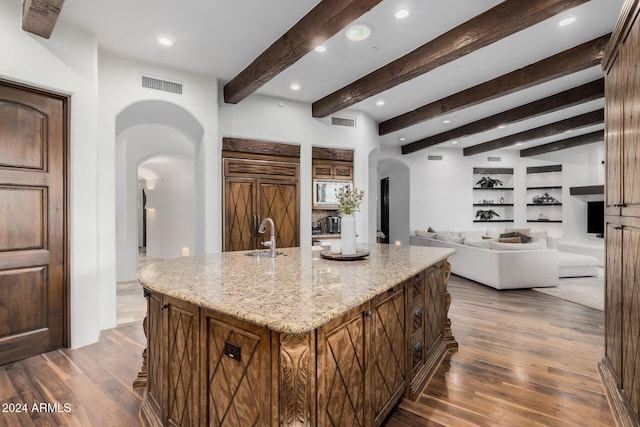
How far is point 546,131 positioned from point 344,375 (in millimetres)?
7663

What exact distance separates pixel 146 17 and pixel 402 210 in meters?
7.91

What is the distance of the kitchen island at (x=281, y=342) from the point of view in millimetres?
1283

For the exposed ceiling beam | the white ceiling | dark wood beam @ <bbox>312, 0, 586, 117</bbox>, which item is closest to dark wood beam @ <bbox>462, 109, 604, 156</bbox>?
the white ceiling

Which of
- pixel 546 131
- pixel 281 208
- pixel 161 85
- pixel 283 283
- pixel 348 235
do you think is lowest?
pixel 283 283

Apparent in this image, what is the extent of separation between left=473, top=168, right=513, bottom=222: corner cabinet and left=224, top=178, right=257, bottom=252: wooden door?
722cm

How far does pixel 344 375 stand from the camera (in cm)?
154

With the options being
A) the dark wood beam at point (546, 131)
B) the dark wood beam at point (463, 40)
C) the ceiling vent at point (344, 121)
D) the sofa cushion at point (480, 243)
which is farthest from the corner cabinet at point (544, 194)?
the dark wood beam at point (463, 40)

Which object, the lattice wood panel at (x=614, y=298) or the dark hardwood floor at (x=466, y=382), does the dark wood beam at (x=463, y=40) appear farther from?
the dark hardwood floor at (x=466, y=382)

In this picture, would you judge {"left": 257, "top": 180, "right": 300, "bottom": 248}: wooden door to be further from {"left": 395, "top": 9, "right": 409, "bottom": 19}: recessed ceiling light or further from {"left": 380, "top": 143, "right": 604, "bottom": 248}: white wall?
{"left": 380, "top": 143, "right": 604, "bottom": 248}: white wall

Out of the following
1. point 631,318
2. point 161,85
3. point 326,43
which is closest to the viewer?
point 631,318

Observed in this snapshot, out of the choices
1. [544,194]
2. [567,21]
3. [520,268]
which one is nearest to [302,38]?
[567,21]

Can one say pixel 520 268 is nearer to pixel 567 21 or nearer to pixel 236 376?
pixel 567 21

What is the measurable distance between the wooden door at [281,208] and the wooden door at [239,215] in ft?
0.42

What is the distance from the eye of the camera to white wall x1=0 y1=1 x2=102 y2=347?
122 inches
